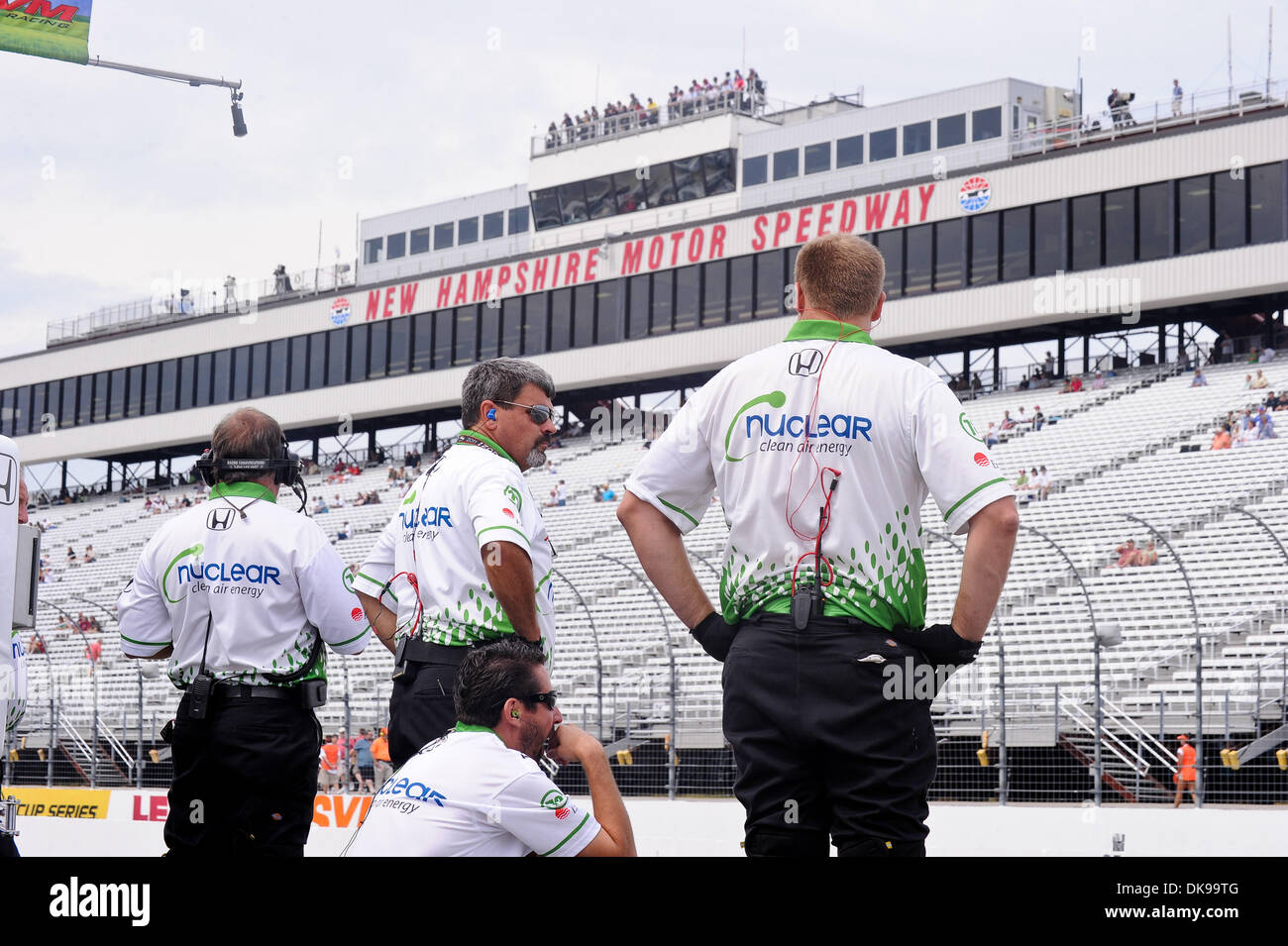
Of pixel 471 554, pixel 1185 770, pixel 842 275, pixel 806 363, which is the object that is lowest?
pixel 1185 770

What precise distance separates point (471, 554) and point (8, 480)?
147 centimetres

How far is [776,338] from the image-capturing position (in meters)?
40.2

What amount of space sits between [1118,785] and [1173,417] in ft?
55.4

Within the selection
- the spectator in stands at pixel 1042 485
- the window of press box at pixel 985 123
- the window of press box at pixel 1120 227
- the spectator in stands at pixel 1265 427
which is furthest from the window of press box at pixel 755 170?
the spectator in stands at pixel 1265 427

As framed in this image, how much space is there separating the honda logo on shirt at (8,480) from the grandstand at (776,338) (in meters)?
12.4

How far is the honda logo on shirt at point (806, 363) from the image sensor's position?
4.09m

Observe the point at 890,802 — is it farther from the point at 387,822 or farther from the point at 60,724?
the point at 60,724

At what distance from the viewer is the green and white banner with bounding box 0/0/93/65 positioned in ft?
41.8

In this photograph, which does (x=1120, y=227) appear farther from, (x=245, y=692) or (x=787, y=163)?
(x=245, y=692)

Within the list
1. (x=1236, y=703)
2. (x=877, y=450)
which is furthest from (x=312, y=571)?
(x=1236, y=703)

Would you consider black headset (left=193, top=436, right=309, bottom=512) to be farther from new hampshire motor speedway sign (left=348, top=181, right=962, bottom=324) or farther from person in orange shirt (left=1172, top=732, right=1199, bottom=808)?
new hampshire motor speedway sign (left=348, top=181, right=962, bottom=324)

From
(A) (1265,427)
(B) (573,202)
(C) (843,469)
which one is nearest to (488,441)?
(C) (843,469)

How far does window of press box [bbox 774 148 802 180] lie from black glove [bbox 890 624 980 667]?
3866cm

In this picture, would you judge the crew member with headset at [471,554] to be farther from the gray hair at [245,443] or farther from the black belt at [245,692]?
the gray hair at [245,443]
